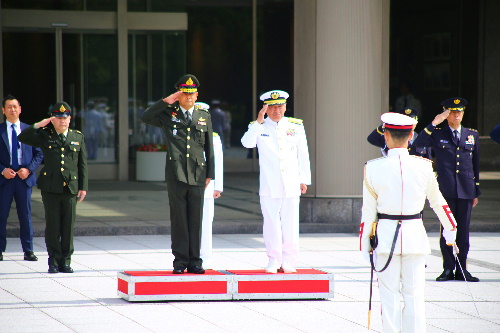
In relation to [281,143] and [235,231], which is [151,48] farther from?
[281,143]

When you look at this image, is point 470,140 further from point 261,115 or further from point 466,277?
point 261,115

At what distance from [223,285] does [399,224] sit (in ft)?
8.88

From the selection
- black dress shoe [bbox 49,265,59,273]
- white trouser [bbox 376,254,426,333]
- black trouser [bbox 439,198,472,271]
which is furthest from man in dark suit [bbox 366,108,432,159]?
white trouser [bbox 376,254,426,333]

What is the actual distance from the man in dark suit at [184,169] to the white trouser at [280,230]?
2.32ft

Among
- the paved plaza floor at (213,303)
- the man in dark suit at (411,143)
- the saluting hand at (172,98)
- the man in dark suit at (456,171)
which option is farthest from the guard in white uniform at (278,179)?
the man in dark suit at (456,171)

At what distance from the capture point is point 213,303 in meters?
8.16

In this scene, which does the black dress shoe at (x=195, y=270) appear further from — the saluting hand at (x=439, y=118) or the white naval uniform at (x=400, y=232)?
the saluting hand at (x=439, y=118)

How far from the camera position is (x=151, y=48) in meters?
20.8

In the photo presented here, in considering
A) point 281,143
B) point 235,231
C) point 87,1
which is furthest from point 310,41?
point 87,1

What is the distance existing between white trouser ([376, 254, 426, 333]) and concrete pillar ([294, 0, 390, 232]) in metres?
7.35

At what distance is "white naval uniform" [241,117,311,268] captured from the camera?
8.41 metres

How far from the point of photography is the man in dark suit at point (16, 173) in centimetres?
1033

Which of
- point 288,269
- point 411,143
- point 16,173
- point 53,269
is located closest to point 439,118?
point 411,143

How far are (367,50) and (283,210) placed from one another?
5.46 m
